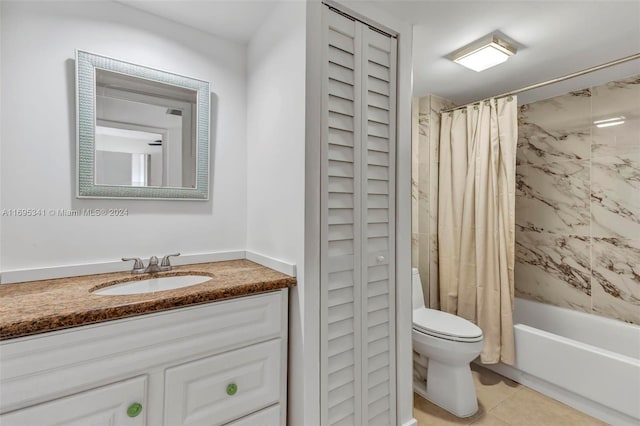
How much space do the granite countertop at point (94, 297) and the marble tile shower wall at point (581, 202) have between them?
7.66ft

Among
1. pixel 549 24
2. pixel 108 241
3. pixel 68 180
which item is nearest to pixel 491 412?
pixel 549 24

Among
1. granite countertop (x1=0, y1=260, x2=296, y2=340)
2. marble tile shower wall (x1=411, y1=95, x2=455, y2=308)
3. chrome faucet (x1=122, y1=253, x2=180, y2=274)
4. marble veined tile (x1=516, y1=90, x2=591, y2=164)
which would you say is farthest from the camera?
marble tile shower wall (x1=411, y1=95, x2=455, y2=308)

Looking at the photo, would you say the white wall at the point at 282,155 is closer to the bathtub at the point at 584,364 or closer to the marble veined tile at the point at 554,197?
the bathtub at the point at 584,364

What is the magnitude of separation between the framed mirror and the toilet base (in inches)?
69.5

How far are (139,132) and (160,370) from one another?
3.63ft

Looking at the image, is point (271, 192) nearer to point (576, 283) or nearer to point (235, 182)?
point (235, 182)

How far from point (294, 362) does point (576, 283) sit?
2348 mm

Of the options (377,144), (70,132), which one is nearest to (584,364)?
(377,144)

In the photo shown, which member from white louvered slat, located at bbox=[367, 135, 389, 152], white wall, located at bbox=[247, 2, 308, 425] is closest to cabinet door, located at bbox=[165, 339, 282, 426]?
white wall, located at bbox=[247, 2, 308, 425]

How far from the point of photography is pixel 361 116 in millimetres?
1405

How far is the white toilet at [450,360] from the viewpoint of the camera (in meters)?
1.78

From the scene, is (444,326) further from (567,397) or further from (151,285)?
(151,285)

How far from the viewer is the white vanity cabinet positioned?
2.92ft

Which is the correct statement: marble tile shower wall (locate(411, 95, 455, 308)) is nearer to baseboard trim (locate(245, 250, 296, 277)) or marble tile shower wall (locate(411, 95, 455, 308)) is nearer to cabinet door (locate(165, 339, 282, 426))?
baseboard trim (locate(245, 250, 296, 277))
